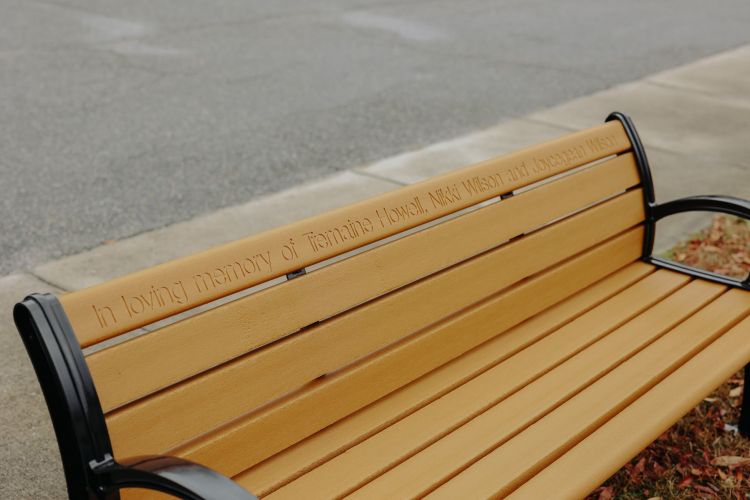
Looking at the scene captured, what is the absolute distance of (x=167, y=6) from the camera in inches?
456

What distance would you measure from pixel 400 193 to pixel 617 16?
35.2ft

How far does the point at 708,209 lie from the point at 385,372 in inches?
57.4

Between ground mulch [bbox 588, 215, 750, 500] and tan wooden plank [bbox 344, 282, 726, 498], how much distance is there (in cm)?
48

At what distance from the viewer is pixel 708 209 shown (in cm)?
338

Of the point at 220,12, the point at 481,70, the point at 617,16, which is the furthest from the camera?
the point at 617,16

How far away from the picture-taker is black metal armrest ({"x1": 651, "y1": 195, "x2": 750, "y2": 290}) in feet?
10.7

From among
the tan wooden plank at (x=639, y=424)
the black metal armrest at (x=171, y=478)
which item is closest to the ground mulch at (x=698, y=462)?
the tan wooden plank at (x=639, y=424)

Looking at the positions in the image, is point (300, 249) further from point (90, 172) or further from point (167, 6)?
point (167, 6)

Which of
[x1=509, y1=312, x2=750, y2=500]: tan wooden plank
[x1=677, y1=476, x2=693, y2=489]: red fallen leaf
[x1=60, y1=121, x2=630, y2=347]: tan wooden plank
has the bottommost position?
[x1=677, y1=476, x2=693, y2=489]: red fallen leaf

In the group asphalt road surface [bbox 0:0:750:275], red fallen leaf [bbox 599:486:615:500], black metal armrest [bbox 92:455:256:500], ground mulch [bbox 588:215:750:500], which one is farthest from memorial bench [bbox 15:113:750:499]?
asphalt road surface [bbox 0:0:750:275]

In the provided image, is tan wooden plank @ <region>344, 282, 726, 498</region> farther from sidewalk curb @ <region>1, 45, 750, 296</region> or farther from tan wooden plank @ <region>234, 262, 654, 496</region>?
sidewalk curb @ <region>1, 45, 750, 296</region>

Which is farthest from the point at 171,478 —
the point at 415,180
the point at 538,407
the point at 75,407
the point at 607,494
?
the point at 415,180

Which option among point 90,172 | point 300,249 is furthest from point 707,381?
point 90,172

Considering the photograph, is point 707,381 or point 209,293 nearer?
point 209,293
